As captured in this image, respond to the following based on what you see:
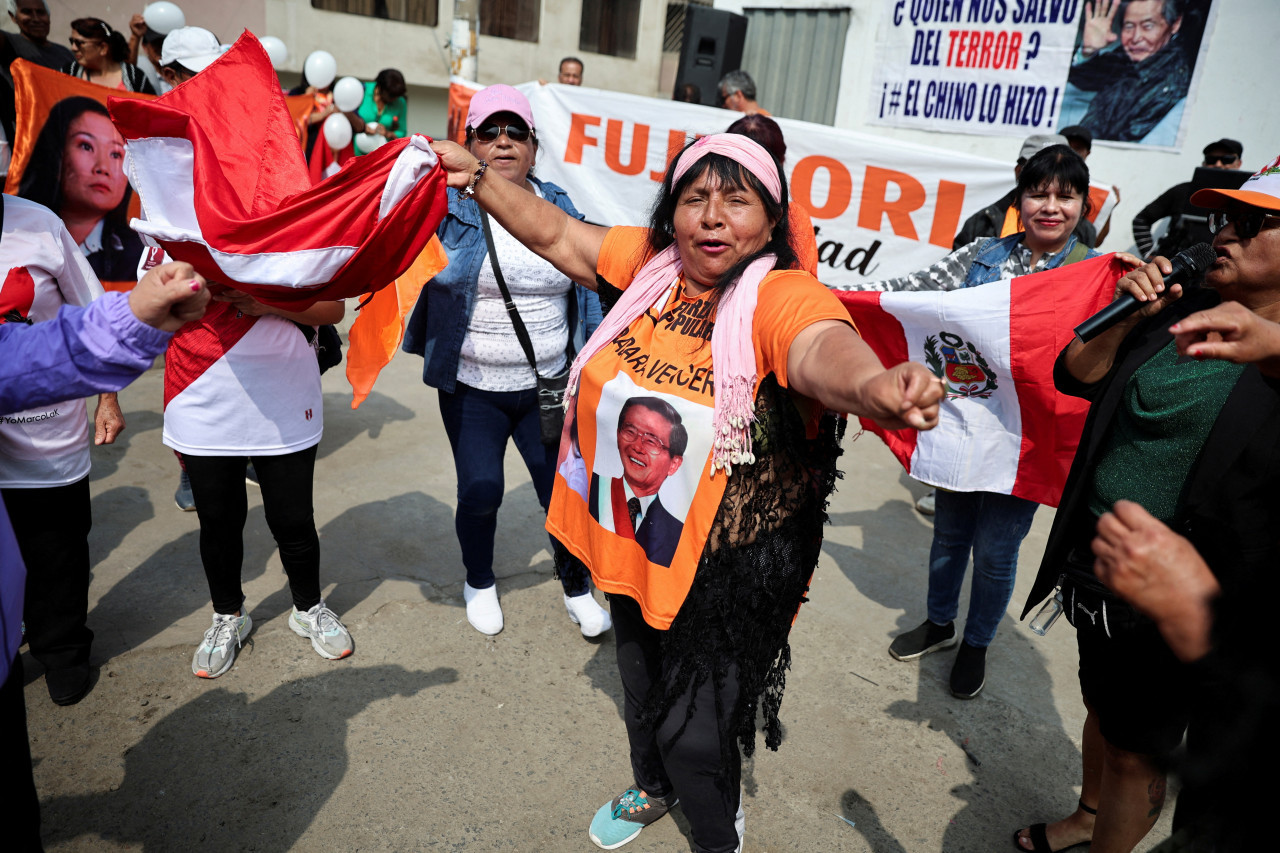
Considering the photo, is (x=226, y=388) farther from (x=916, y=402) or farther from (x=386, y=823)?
(x=916, y=402)

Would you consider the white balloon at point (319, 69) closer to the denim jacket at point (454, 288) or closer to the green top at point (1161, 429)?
the denim jacket at point (454, 288)

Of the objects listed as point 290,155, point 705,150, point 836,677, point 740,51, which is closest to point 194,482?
point 290,155

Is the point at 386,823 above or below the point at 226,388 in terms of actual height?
below

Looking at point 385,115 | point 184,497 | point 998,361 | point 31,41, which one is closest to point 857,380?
point 998,361

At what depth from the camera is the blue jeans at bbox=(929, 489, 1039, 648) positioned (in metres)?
3.05

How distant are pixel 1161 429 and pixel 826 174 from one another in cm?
478

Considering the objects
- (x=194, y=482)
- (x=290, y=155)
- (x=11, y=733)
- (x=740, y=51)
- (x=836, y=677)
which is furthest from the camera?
(x=740, y=51)

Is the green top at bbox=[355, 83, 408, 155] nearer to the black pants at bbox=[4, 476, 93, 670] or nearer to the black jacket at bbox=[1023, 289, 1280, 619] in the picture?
the black pants at bbox=[4, 476, 93, 670]

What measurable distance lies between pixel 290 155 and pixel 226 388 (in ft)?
2.77

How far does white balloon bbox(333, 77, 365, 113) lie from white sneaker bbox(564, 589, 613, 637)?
5.98 m

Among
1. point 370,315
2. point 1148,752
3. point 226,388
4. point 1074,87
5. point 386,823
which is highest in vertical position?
point 1074,87

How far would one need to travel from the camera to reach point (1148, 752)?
1.99m

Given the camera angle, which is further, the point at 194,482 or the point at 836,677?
the point at 836,677

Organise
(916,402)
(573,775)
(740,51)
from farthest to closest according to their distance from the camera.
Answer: (740,51) → (573,775) → (916,402)
